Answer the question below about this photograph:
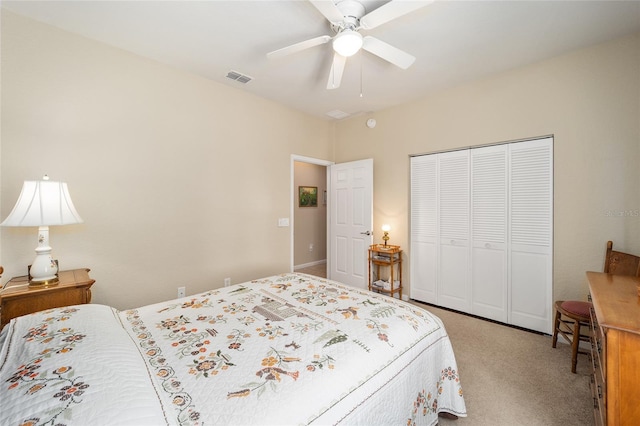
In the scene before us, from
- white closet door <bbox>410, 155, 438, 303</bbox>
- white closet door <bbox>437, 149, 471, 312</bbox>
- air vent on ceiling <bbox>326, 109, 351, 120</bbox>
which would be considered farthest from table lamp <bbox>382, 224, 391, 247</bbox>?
air vent on ceiling <bbox>326, 109, 351, 120</bbox>

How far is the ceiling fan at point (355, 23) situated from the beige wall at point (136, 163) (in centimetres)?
140

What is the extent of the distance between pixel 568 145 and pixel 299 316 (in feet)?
9.78

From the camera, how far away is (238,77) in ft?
9.81

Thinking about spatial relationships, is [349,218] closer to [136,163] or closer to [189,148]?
[189,148]

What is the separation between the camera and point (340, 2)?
180 cm

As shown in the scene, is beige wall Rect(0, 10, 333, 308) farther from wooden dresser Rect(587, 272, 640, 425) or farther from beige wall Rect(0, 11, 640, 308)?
wooden dresser Rect(587, 272, 640, 425)

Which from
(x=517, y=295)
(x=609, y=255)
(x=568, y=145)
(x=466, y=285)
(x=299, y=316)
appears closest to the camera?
(x=299, y=316)

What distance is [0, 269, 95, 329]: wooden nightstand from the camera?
169 centimetres

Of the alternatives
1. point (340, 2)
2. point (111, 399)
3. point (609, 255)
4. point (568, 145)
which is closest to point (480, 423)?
point (609, 255)

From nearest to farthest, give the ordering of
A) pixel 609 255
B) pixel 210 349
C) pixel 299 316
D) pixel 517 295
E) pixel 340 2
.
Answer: pixel 210 349
pixel 299 316
pixel 340 2
pixel 609 255
pixel 517 295

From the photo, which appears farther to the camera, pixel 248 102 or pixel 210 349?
pixel 248 102

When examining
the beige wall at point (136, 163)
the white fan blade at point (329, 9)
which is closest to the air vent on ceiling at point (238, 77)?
the beige wall at point (136, 163)

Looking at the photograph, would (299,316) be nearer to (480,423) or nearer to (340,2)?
(480,423)

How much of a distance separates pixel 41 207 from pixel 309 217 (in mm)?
4456
